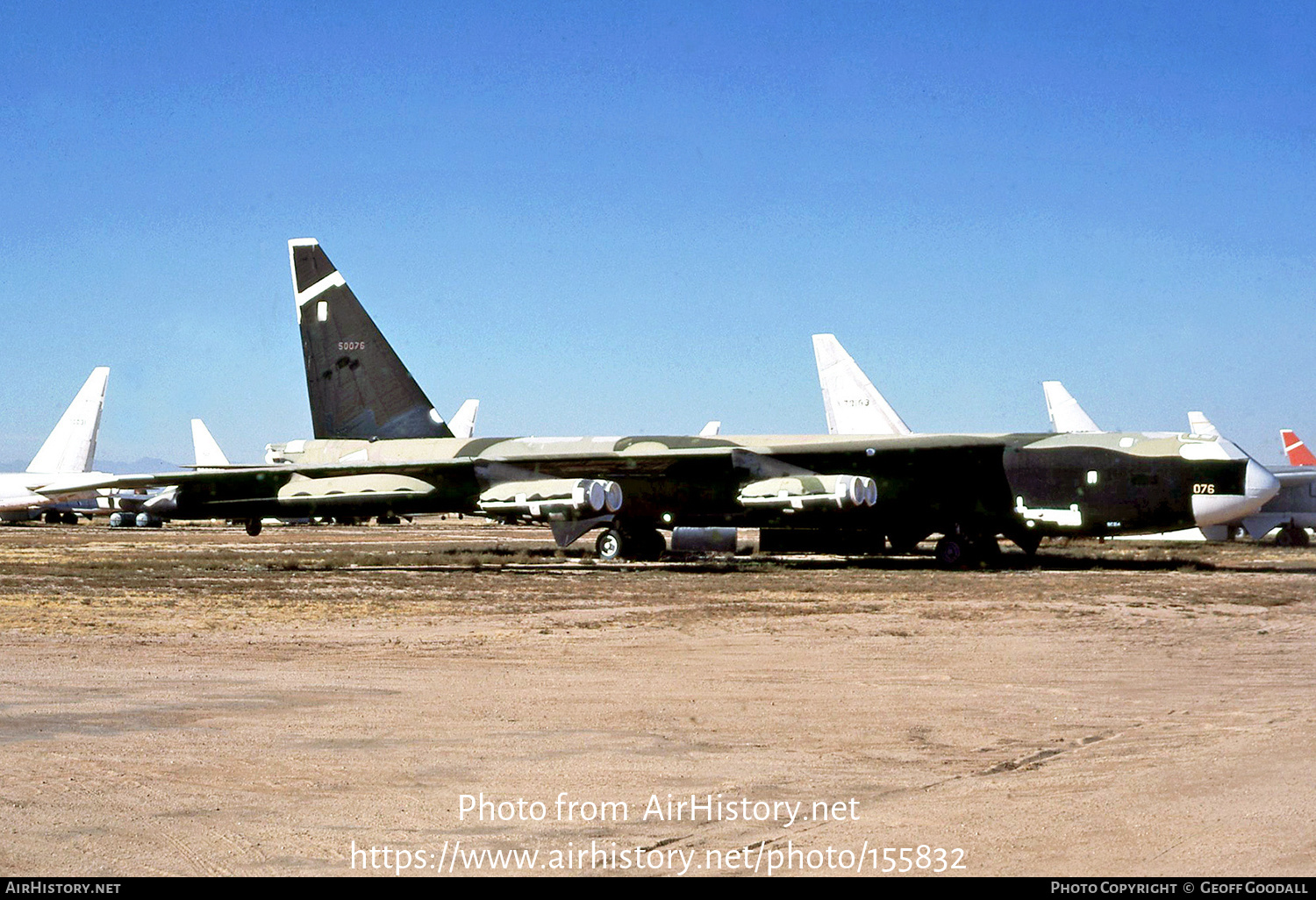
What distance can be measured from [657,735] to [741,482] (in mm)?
21176

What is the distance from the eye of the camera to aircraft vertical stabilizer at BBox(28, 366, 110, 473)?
196 ft

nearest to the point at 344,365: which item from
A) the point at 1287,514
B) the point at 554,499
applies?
the point at 554,499

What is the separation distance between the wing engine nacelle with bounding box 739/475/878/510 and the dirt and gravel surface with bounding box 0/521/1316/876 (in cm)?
873

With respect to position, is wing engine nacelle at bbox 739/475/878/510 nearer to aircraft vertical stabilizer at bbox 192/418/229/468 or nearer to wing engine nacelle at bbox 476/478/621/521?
wing engine nacelle at bbox 476/478/621/521

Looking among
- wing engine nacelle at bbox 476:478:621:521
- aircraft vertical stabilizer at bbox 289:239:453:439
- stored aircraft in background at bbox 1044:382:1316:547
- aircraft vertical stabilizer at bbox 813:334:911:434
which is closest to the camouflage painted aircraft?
aircraft vertical stabilizer at bbox 289:239:453:439

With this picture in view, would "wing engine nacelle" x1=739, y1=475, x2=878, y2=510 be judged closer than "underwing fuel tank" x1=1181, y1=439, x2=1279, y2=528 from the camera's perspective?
No

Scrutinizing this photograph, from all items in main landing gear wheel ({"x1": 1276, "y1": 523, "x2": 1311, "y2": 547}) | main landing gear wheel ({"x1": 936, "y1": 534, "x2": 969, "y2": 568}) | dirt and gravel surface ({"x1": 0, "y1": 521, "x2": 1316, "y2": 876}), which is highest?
dirt and gravel surface ({"x1": 0, "y1": 521, "x2": 1316, "y2": 876})

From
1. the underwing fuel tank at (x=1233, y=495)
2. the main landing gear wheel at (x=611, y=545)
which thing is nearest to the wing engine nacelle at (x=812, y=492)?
the main landing gear wheel at (x=611, y=545)

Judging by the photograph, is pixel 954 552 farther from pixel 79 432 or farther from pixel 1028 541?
pixel 79 432

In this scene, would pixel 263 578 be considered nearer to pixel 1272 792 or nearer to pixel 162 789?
pixel 162 789

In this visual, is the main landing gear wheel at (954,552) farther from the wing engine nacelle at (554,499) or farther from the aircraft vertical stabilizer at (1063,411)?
the aircraft vertical stabilizer at (1063,411)

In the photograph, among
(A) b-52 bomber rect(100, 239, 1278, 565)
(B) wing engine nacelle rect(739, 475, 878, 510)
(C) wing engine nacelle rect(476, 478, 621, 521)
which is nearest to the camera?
(A) b-52 bomber rect(100, 239, 1278, 565)

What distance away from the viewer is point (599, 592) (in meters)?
21.6

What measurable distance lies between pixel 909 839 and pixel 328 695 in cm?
553
